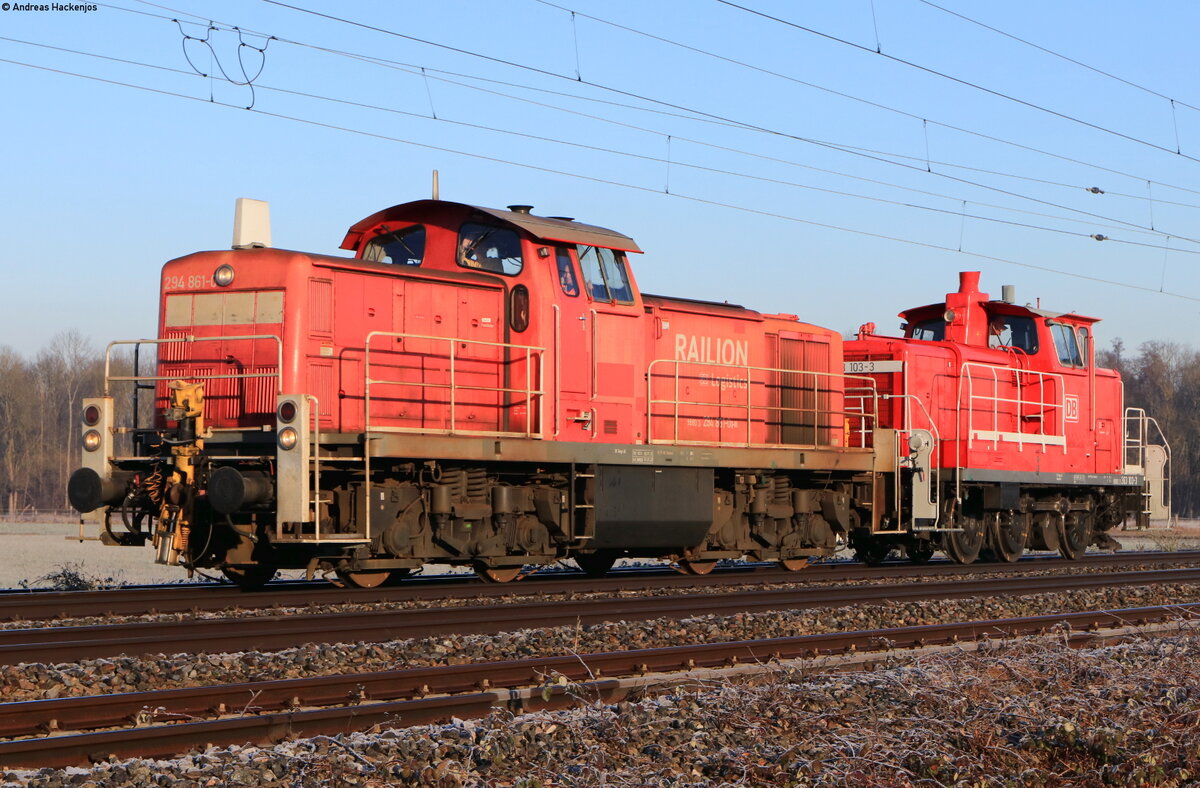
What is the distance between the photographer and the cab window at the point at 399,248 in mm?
13227

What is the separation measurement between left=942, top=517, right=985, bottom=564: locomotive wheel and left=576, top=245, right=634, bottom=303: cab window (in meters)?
7.05

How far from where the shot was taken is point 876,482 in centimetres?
1658

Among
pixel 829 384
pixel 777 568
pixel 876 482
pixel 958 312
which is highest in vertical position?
pixel 958 312

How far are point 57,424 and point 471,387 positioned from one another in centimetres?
8006

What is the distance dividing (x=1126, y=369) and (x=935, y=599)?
356 feet

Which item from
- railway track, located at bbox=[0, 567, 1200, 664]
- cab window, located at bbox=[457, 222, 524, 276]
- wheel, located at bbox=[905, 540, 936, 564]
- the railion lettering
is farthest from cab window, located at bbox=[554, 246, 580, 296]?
wheel, located at bbox=[905, 540, 936, 564]

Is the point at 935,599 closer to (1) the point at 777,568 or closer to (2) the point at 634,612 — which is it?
(2) the point at 634,612

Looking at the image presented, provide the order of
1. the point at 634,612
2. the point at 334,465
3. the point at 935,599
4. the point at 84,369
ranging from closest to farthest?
the point at 634,612 < the point at 334,465 < the point at 935,599 < the point at 84,369

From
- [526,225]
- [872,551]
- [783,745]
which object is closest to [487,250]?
[526,225]

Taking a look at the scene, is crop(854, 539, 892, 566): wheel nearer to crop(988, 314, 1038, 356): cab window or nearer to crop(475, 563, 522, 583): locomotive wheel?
crop(988, 314, 1038, 356): cab window

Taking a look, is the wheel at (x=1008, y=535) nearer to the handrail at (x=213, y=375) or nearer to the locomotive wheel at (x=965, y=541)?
the locomotive wheel at (x=965, y=541)

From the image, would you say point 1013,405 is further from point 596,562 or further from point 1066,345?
point 596,562

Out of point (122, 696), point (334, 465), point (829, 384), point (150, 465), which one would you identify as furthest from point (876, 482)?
point (122, 696)

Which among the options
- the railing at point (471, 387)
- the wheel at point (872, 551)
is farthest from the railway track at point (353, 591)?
the railing at point (471, 387)
